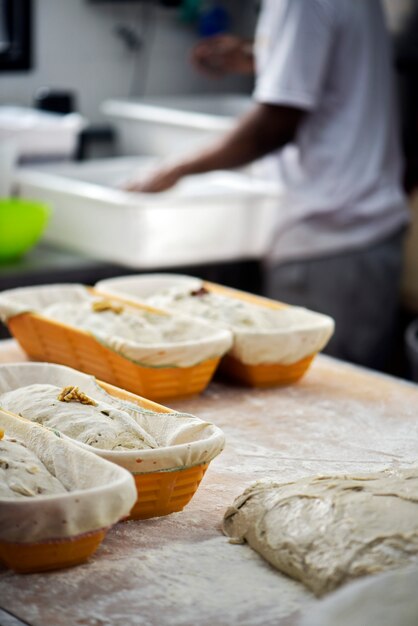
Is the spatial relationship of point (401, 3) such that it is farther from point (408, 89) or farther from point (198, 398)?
point (198, 398)

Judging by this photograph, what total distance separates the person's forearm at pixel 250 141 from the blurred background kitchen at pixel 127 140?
0.34 ft

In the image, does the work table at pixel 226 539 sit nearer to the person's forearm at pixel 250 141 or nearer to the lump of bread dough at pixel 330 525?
the lump of bread dough at pixel 330 525

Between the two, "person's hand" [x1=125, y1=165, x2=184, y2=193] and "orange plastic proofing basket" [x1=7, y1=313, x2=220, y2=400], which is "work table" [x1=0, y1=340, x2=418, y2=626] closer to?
"orange plastic proofing basket" [x1=7, y1=313, x2=220, y2=400]

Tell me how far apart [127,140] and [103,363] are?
2316 mm

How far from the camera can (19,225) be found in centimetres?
315

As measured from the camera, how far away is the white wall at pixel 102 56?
4301 mm

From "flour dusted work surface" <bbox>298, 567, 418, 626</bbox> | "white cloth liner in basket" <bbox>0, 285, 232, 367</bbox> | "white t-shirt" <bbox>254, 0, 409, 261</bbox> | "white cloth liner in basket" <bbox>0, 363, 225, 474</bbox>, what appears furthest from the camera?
"white t-shirt" <bbox>254, 0, 409, 261</bbox>

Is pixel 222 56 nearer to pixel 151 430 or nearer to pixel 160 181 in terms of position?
pixel 160 181

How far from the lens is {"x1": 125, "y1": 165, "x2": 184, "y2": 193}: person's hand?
3402mm

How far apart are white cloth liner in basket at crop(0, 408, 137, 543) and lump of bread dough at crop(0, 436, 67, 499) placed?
23 mm

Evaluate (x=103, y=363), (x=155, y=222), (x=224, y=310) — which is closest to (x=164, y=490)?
(x=103, y=363)

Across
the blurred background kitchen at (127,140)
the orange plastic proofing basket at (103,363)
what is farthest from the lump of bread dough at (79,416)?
the blurred background kitchen at (127,140)

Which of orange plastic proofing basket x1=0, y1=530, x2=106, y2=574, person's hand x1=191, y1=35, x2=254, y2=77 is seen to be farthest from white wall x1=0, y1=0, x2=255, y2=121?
orange plastic proofing basket x1=0, y1=530, x2=106, y2=574

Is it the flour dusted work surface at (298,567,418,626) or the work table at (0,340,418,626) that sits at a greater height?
the flour dusted work surface at (298,567,418,626)
